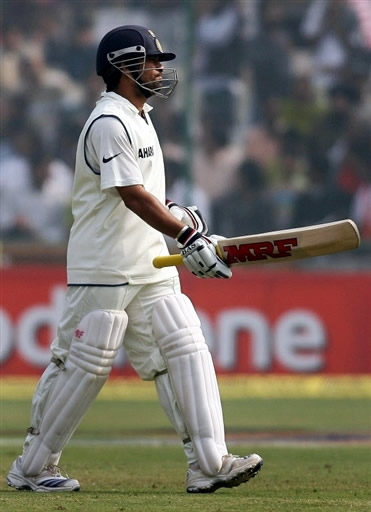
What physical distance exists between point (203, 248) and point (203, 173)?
900cm

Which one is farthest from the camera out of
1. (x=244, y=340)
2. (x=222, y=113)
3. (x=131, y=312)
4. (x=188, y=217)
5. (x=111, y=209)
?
(x=222, y=113)

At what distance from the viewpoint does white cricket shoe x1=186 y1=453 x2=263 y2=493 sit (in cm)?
471

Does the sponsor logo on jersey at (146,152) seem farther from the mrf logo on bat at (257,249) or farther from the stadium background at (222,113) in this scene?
the stadium background at (222,113)

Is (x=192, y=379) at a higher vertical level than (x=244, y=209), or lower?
lower

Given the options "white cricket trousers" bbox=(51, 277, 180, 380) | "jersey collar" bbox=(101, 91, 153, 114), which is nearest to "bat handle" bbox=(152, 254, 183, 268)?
"white cricket trousers" bbox=(51, 277, 180, 380)

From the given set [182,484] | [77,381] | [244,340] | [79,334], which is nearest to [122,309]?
[79,334]

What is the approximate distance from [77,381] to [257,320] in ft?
22.6

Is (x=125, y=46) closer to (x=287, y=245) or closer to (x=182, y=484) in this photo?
(x=287, y=245)

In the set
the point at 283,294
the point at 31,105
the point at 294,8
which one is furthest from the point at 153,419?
the point at 294,8

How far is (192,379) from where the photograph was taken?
4.89 m

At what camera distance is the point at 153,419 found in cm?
995

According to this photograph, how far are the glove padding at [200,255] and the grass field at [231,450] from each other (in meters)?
0.89

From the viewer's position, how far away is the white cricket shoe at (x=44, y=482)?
5.00m

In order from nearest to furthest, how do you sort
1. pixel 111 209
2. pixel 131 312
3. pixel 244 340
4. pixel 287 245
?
1. pixel 287 245
2. pixel 111 209
3. pixel 131 312
4. pixel 244 340
